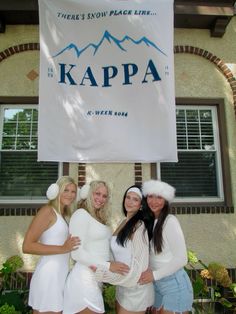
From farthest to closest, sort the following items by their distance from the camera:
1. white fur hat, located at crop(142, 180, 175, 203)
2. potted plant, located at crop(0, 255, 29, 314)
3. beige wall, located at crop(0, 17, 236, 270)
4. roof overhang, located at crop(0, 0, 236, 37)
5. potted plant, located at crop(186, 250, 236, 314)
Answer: roof overhang, located at crop(0, 0, 236, 37), beige wall, located at crop(0, 17, 236, 270), potted plant, located at crop(186, 250, 236, 314), potted plant, located at crop(0, 255, 29, 314), white fur hat, located at crop(142, 180, 175, 203)

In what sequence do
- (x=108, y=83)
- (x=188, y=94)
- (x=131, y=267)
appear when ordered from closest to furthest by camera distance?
1. (x=131, y=267)
2. (x=108, y=83)
3. (x=188, y=94)

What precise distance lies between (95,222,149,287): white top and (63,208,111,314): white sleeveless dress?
0.28 feet

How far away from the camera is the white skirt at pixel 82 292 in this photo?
2752 millimetres

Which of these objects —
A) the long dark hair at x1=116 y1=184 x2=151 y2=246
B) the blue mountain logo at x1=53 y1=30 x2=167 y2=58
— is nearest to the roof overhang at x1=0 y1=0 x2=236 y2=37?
the blue mountain logo at x1=53 y1=30 x2=167 y2=58

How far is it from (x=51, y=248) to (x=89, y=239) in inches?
Result: 14.2

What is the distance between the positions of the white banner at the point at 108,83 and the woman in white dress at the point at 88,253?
5.20ft

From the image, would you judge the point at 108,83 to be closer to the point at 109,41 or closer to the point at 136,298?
the point at 109,41

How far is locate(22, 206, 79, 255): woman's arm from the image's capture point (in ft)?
9.41

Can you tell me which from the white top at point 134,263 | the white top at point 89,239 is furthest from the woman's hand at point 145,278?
the white top at point 89,239

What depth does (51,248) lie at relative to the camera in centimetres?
294

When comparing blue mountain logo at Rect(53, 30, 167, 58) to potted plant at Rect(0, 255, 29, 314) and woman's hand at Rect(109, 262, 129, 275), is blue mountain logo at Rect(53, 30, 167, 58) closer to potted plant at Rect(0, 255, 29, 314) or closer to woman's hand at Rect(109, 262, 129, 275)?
potted plant at Rect(0, 255, 29, 314)

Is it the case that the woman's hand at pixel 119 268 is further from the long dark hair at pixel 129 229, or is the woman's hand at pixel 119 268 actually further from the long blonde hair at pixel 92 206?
the long blonde hair at pixel 92 206

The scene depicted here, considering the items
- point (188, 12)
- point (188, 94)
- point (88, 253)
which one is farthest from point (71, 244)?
point (188, 12)

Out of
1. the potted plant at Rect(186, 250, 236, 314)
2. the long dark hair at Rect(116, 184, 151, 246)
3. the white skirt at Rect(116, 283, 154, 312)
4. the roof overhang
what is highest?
the roof overhang
